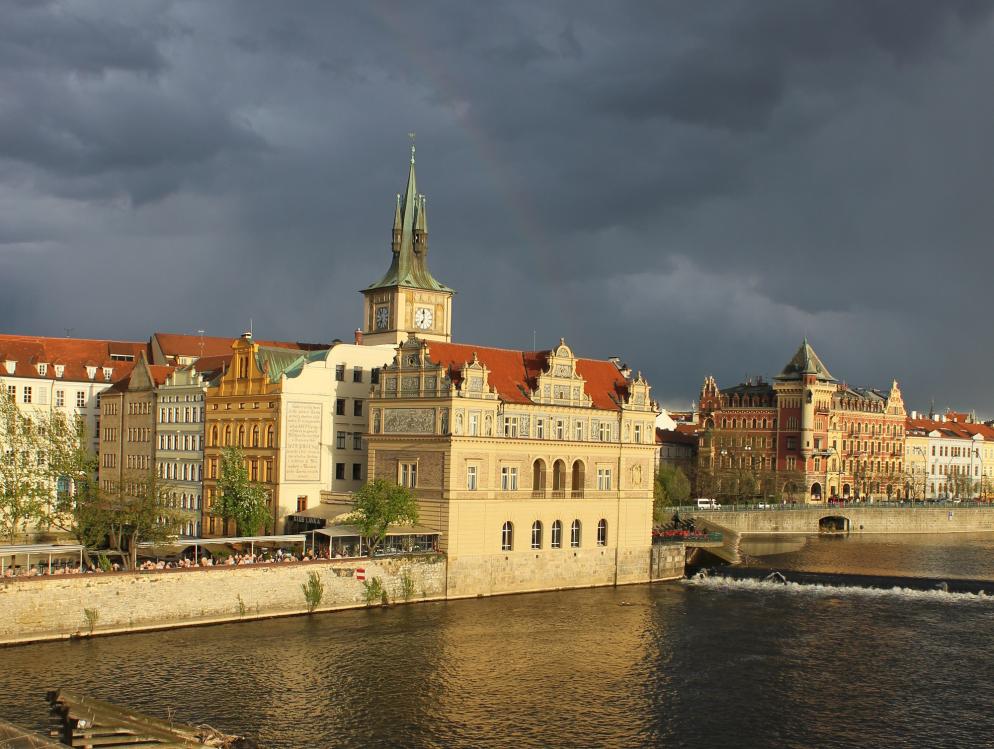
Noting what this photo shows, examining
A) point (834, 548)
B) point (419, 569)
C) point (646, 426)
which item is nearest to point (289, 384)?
point (419, 569)

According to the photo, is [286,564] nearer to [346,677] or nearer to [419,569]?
[419,569]

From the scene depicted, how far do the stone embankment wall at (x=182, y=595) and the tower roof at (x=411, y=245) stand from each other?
37311mm

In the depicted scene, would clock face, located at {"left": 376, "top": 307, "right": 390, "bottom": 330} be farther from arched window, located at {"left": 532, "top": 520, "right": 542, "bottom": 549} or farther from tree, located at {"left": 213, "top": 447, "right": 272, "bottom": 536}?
arched window, located at {"left": 532, "top": 520, "right": 542, "bottom": 549}

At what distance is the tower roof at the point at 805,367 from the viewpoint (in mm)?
180125

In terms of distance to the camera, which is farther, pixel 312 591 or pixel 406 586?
pixel 406 586

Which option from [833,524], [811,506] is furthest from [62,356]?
[833,524]

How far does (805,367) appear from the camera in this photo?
18062 cm

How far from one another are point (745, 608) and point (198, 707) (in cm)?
4132

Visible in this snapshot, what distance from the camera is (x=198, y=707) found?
51.5 metres

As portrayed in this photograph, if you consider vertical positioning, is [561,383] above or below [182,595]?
above

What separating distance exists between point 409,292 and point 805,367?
89012mm

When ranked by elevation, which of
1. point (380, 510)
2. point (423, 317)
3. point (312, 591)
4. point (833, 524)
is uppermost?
point (423, 317)

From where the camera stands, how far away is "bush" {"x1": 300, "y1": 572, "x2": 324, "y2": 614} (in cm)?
7369

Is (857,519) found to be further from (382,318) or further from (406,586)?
(406,586)
